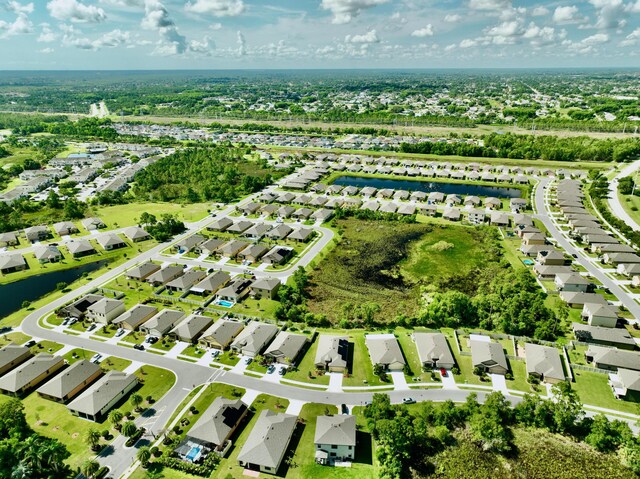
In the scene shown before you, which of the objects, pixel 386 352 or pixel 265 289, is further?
pixel 265 289

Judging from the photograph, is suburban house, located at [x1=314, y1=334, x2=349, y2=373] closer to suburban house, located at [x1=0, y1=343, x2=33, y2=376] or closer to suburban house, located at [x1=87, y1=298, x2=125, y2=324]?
suburban house, located at [x1=87, y1=298, x2=125, y2=324]

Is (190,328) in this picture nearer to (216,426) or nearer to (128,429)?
(128,429)

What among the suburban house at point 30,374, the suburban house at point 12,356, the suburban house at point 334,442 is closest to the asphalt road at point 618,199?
the suburban house at point 334,442

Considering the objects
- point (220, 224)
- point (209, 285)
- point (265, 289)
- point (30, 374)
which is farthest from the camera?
point (220, 224)

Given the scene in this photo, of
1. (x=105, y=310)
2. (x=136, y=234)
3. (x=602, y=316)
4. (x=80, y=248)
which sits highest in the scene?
(x=136, y=234)

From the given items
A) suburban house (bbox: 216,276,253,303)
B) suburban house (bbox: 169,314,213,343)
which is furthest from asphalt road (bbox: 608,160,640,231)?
suburban house (bbox: 169,314,213,343)

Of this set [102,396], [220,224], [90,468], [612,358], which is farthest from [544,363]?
[220,224]

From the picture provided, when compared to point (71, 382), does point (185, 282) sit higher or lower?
higher

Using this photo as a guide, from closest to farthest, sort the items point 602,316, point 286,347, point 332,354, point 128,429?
point 128,429 < point 332,354 < point 286,347 < point 602,316

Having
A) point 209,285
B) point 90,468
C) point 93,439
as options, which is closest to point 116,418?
point 93,439

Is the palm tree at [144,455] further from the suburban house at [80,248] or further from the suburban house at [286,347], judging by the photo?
the suburban house at [80,248]
